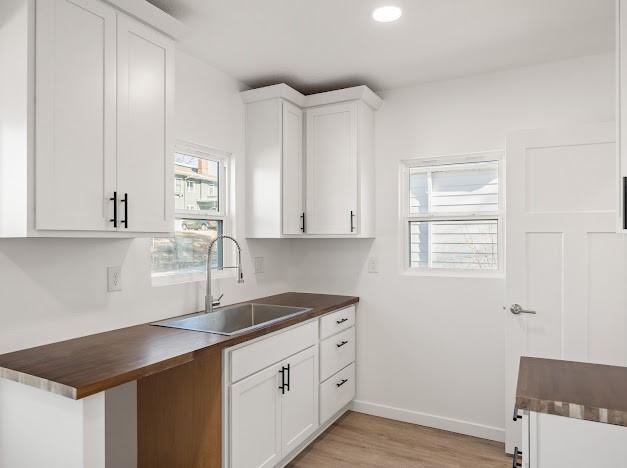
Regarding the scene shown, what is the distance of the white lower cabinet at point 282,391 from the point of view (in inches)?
83.4

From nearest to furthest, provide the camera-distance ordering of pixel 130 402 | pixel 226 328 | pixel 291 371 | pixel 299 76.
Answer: pixel 130 402 < pixel 291 371 < pixel 226 328 < pixel 299 76

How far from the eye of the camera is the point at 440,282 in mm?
3184

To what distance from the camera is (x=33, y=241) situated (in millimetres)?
1937

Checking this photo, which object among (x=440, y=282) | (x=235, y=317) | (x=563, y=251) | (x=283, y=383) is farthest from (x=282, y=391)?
(x=563, y=251)

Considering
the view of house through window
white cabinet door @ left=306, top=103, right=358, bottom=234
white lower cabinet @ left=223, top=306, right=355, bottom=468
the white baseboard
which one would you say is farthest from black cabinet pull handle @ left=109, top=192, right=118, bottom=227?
the white baseboard

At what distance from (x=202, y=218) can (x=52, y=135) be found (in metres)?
1.25

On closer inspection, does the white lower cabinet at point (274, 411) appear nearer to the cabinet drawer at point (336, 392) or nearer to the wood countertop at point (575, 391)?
the cabinet drawer at point (336, 392)

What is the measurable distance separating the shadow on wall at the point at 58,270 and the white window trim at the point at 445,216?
1.93 m

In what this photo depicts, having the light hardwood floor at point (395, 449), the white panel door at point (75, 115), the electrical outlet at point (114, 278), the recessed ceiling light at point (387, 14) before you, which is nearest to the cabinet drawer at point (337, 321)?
the light hardwood floor at point (395, 449)

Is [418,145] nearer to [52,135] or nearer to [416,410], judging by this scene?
[416,410]

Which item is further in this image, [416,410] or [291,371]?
[416,410]

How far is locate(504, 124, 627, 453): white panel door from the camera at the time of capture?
255 centimetres

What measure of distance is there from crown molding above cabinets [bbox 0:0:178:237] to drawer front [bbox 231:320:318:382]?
28.5 inches

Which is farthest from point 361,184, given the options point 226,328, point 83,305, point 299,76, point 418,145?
point 83,305
